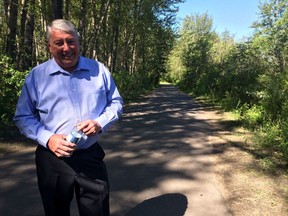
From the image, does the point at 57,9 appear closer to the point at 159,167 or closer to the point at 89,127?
the point at 159,167

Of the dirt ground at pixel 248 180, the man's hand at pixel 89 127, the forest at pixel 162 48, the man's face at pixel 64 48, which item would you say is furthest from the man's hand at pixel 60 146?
the forest at pixel 162 48

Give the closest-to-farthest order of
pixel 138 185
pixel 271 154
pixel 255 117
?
pixel 138 185 → pixel 271 154 → pixel 255 117

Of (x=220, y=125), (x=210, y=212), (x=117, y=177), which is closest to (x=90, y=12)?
(x=220, y=125)

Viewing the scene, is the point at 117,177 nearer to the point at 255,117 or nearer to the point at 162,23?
the point at 255,117

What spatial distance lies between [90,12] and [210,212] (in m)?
21.4

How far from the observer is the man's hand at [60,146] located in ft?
7.91

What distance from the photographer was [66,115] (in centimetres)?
264

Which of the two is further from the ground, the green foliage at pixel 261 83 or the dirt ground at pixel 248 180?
the green foliage at pixel 261 83

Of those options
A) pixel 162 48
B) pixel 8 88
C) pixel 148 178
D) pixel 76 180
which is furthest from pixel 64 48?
pixel 162 48

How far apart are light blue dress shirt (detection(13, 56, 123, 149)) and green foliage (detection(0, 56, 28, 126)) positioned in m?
6.65

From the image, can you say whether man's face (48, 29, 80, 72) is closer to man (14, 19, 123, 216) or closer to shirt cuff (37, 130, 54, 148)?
man (14, 19, 123, 216)

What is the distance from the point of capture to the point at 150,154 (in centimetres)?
757

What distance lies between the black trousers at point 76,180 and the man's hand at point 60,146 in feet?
0.68

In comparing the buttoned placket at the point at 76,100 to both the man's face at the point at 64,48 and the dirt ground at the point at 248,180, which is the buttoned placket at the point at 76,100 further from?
the dirt ground at the point at 248,180
